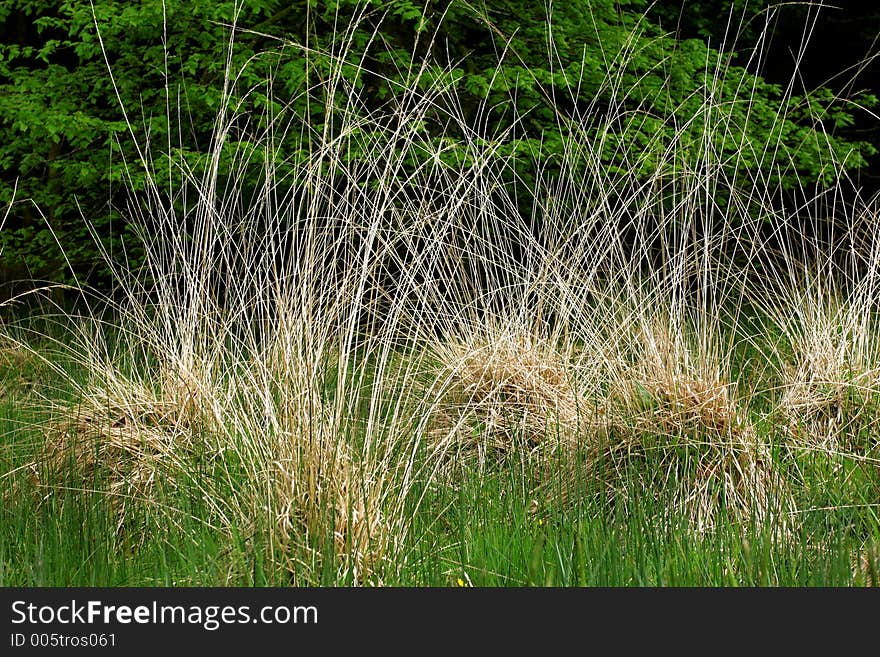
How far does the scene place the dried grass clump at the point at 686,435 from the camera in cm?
327

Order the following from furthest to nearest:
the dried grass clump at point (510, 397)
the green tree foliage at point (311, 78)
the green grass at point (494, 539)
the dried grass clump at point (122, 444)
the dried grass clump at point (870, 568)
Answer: the green tree foliage at point (311, 78) → the dried grass clump at point (510, 397) → the dried grass clump at point (122, 444) → the green grass at point (494, 539) → the dried grass clump at point (870, 568)

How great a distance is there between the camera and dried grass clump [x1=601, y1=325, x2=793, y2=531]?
10.7 ft

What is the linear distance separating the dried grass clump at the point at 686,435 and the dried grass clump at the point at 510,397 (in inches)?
7.2

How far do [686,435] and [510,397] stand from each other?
2.82ft

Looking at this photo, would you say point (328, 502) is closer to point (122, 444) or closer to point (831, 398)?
point (122, 444)

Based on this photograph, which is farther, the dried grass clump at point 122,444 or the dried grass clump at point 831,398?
the dried grass clump at point 831,398

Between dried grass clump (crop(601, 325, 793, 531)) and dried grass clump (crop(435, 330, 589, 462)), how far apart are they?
0.60 feet

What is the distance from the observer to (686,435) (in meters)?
3.34

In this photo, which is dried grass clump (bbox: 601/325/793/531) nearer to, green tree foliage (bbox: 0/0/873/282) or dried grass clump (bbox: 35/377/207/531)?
dried grass clump (bbox: 35/377/207/531)

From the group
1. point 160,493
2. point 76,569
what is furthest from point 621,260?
point 76,569

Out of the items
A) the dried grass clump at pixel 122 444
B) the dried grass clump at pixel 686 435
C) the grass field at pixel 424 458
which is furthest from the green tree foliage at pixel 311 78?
the dried grass clump at pixel 686 435

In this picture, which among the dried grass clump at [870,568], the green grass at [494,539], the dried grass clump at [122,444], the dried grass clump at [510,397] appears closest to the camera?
the dried grass clump at [870,568]

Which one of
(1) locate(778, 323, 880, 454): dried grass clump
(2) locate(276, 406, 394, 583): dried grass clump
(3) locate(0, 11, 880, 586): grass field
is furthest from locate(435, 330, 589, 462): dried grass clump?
(2) locate(276, 406, 394, 583): dried grass clump

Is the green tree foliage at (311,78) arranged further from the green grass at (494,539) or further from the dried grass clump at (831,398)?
the green grass at (494,539)
